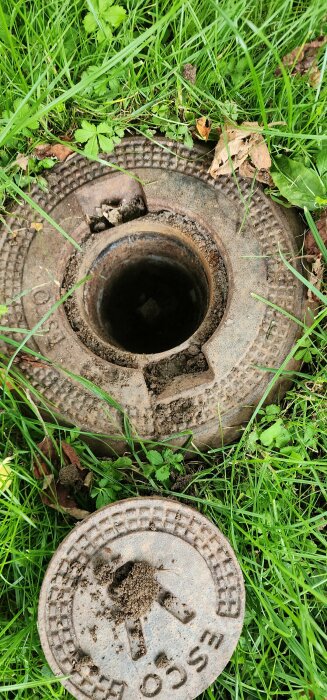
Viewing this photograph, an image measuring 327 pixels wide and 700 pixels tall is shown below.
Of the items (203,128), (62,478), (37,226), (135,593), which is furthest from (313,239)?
(135,593)

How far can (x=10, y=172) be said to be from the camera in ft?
6.59

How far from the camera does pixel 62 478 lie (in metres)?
1.92

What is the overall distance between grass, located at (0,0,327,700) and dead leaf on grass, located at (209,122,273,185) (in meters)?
0.06

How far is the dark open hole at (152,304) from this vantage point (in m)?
2.19

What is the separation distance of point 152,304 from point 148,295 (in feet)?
0.13

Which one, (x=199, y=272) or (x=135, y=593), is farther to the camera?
(x=199, y=272)

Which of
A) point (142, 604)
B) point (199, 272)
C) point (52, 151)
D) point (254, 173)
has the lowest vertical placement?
point (142, 604)

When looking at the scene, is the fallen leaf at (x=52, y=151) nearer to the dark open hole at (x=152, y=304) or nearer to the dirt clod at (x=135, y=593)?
the dark open hole at (x=152, y=304)

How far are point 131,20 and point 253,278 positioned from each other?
0.97m

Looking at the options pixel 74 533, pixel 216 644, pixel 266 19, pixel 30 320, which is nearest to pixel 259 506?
pixel 216 644

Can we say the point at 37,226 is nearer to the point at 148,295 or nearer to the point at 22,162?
the point at 22,162

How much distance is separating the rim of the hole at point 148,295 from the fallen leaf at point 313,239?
35 centimetres

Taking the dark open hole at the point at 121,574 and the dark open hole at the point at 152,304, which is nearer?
the dark open hole at the point at 121,574

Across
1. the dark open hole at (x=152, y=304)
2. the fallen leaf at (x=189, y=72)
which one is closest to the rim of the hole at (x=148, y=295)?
the dark open hole at (x=152, y=304)
